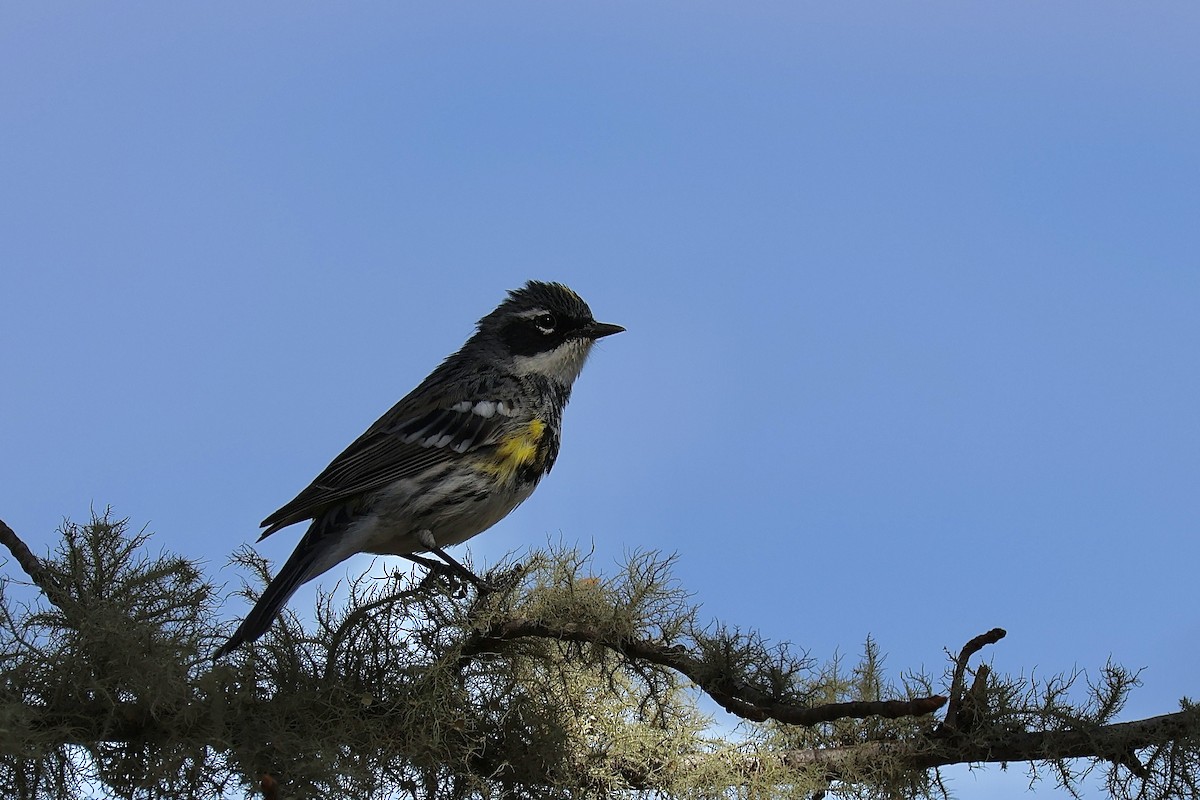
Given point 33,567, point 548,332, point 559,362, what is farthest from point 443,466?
point 33,567

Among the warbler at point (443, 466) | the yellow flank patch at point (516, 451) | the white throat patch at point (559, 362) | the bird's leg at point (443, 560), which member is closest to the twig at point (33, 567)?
the warbler at point (443, 466)

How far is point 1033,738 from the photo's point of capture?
3221mm

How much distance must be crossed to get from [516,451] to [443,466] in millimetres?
331

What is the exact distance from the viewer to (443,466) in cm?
469

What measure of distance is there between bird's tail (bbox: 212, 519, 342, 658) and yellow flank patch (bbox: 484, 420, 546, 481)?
74 centimetres

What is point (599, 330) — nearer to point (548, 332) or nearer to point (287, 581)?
point (548, 332)

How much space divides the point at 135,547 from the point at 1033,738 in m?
2.85

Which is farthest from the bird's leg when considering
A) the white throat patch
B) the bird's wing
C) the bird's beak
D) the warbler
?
the bird's beak

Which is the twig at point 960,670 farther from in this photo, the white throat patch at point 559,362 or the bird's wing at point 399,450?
the white throat patch at point 559,362

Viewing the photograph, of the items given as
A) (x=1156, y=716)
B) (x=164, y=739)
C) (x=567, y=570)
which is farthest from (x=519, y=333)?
(x=1156, y=716)

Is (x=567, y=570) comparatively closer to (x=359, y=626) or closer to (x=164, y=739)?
(x=359, y=626)

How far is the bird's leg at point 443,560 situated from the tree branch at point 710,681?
0.66ft

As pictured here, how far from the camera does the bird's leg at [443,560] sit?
12.6ft

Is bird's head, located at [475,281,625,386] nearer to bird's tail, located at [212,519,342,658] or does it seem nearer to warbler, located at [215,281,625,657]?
warbler, located at [215,281,625,657]
